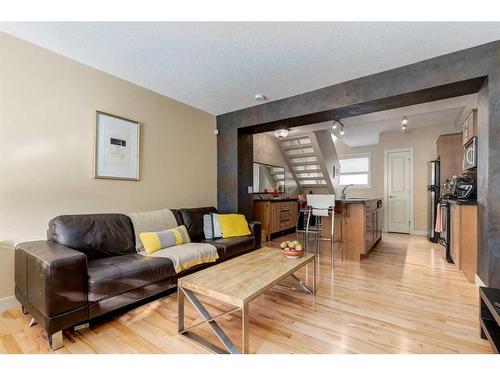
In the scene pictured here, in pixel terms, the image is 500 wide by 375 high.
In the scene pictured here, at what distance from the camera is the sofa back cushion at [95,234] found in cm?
208

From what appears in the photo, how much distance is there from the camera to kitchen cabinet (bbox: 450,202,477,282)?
8.55 feet

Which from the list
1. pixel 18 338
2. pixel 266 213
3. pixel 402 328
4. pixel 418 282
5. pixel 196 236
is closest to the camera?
pixel 18 338

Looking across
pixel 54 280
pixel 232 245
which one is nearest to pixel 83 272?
pixel 54 280

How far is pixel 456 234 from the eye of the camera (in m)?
2.99

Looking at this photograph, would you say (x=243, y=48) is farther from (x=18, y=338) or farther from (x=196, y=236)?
(x=18, y=338)

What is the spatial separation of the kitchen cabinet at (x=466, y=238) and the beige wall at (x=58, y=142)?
374 cm

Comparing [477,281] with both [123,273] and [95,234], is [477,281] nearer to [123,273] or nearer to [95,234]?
[123,273]

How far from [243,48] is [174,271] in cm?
219

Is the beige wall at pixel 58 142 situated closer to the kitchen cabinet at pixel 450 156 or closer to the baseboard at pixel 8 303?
the baseboard at pixel 8 303

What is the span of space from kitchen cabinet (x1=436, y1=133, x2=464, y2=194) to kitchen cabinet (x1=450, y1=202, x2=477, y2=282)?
1.82 meters

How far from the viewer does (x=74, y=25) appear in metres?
1.90

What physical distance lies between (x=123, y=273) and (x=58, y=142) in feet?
4.93

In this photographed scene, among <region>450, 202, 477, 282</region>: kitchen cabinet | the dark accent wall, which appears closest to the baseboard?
the dark accent wall
